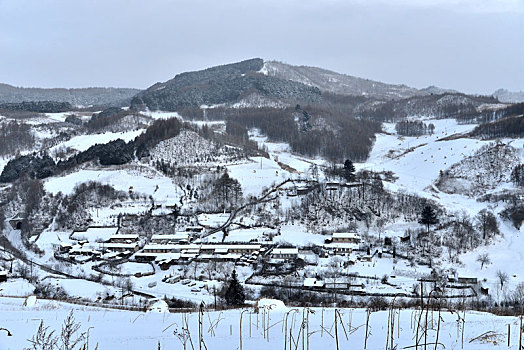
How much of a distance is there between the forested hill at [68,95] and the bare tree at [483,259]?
405ft

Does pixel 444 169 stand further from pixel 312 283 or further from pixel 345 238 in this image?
pixel 312 283

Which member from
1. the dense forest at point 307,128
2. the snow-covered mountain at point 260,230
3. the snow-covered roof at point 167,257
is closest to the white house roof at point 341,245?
the snow-covered mountain at point 260,230

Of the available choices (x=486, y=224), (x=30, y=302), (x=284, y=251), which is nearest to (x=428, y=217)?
(x=486, y=224)

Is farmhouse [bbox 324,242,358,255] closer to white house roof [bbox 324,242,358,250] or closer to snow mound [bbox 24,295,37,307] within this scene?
white house roof [bbox 324,242,358,250]

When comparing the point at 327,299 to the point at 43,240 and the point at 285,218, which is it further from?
the point at 43,240

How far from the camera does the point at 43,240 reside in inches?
Result: 1023

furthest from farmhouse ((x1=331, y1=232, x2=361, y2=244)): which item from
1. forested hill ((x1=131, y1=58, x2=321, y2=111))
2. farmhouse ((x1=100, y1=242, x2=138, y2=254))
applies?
forested hill ((x1=131, y1=58, x2=321, y2=111))

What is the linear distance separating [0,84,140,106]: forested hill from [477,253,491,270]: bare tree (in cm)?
12352

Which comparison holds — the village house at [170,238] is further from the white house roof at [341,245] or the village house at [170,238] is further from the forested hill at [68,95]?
the forested hill at [68,95]

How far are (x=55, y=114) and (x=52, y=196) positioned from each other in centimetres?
A: 5657

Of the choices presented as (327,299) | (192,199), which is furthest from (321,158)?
(327,299)

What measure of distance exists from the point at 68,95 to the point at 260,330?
5867 inches

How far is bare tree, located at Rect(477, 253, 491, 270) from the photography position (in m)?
19.9

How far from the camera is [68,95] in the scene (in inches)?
5492
